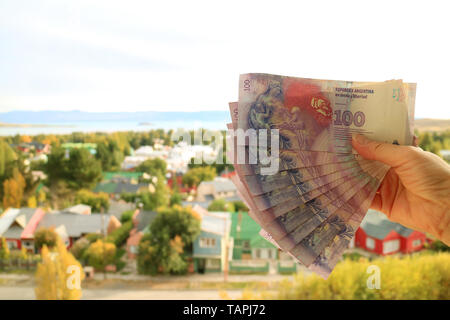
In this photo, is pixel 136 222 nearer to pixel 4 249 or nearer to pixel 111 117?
pixel 111 117

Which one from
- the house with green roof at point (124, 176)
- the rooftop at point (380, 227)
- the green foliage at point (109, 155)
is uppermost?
Answer: the green foliage at point (109, 155)

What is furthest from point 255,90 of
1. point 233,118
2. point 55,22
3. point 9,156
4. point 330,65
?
point 9,156

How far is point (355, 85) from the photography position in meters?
0.80

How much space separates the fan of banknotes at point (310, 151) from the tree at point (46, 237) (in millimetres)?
2207

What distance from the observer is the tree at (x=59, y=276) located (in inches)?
93.3

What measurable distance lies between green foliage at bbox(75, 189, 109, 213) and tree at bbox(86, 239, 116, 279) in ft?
0.92

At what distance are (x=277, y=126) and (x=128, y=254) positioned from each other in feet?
7.03

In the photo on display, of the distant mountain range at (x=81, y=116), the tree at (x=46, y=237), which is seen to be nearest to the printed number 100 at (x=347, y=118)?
the distant mountain range at (x=81, y=116)

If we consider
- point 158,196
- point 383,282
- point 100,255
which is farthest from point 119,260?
point 383,282

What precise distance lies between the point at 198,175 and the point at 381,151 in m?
1.94

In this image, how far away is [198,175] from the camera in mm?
2613

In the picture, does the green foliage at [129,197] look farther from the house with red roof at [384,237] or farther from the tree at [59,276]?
the house with red roof at [384,237]

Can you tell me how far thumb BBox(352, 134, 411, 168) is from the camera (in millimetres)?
753
